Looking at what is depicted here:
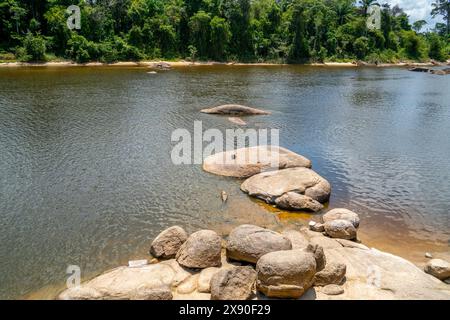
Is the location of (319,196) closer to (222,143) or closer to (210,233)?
(210,233)

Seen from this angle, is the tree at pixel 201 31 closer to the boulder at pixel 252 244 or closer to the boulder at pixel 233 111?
the boulder at pixel 233 111

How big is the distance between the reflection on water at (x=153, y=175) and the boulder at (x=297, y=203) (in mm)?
431

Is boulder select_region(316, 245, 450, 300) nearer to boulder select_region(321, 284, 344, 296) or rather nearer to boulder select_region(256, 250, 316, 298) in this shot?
boulder select_region(321, 284, 344, 296)

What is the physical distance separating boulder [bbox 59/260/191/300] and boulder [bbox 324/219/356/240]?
4683mm

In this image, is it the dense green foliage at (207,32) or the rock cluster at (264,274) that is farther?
the dense green foliage at (207,32)

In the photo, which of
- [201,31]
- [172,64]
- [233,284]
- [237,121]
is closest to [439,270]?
[233,284]

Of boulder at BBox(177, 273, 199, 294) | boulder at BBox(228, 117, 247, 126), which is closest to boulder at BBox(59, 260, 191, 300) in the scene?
boulder at BBox(177, 273, 199, 294)

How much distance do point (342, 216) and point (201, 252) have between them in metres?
5.16

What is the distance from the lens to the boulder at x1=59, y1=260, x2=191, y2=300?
819 cm

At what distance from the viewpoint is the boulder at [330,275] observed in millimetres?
8812

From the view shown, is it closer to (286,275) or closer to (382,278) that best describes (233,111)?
(382,278)

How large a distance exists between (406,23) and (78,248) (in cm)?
12151

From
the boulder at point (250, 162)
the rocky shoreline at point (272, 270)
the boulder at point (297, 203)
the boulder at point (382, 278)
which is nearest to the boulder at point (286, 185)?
the boulder at point (297, 203)

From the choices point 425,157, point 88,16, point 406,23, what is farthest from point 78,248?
point 406,23
